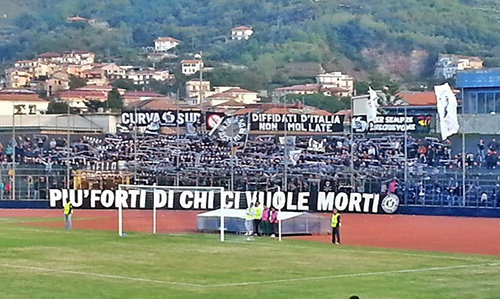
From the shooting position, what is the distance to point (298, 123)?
7550 centimetres

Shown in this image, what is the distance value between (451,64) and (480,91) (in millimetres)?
84191

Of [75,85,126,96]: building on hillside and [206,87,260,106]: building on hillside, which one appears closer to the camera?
[206,87,260,106]: building on hillside

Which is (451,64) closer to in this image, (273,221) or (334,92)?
(334,92)

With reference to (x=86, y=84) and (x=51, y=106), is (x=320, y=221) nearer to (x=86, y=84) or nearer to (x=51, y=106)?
(x=51, y=106)

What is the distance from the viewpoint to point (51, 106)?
139m

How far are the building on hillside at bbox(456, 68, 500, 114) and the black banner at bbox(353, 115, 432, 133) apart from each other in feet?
50.8

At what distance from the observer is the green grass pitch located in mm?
27516

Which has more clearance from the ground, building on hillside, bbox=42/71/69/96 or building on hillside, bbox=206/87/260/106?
building on hillside, bbox=42/71/69/96

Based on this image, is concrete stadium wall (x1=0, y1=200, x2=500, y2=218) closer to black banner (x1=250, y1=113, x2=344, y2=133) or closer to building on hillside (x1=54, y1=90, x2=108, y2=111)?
black banner (x1=250, y1=113, x2=344, y2=133)

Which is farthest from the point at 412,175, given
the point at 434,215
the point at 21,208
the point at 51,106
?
the point at 51,106

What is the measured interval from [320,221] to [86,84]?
144513 mm

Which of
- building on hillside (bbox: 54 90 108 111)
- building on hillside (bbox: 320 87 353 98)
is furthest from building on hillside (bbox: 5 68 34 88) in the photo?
building on hillside (bbox: 320 87 353 98)

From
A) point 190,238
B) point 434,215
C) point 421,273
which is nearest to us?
point 421,273

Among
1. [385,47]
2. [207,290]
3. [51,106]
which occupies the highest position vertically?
[385,47]
